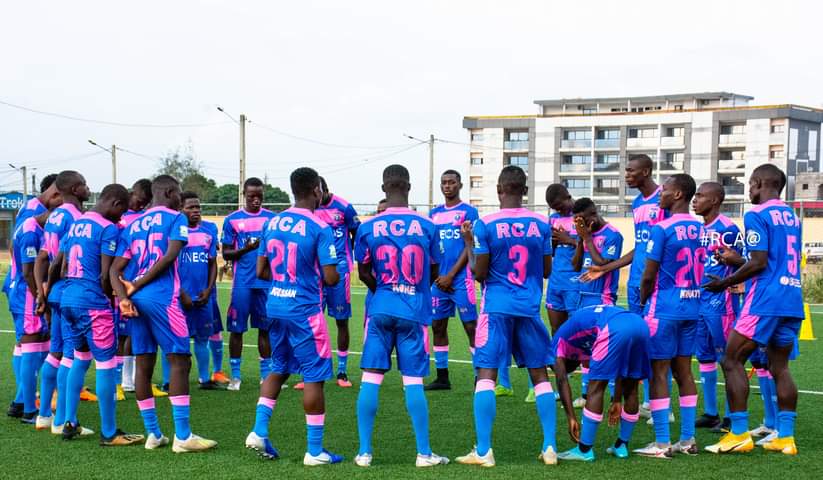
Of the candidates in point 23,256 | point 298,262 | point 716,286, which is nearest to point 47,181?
point 23,256

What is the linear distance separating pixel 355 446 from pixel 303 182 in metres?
2.42

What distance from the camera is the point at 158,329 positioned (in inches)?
281

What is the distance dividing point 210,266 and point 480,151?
92087mm

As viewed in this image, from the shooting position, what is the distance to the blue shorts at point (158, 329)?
712 centimetres

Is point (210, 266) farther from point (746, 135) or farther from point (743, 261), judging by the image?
point (746, 135)

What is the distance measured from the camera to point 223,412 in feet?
29.7

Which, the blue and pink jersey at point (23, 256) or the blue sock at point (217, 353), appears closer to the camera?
the blue and pink jersey at point (23, 256)

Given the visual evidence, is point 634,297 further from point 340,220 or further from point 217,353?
point 217,353

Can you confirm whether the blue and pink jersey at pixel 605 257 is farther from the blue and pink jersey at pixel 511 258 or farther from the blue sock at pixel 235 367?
the blue sock at pixel 235 367

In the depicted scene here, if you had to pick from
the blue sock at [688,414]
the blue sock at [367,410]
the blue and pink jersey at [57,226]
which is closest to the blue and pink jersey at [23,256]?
the blue and pink jersey at [57,226]

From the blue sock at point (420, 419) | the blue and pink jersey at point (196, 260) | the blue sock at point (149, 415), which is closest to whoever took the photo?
the blue sock at point (420, 419)

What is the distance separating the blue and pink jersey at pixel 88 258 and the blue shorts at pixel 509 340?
3264 mm

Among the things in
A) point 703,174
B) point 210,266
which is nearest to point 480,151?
point 703,174

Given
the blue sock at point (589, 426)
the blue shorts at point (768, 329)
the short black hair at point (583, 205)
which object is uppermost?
the short black hair at point (583, 205)
